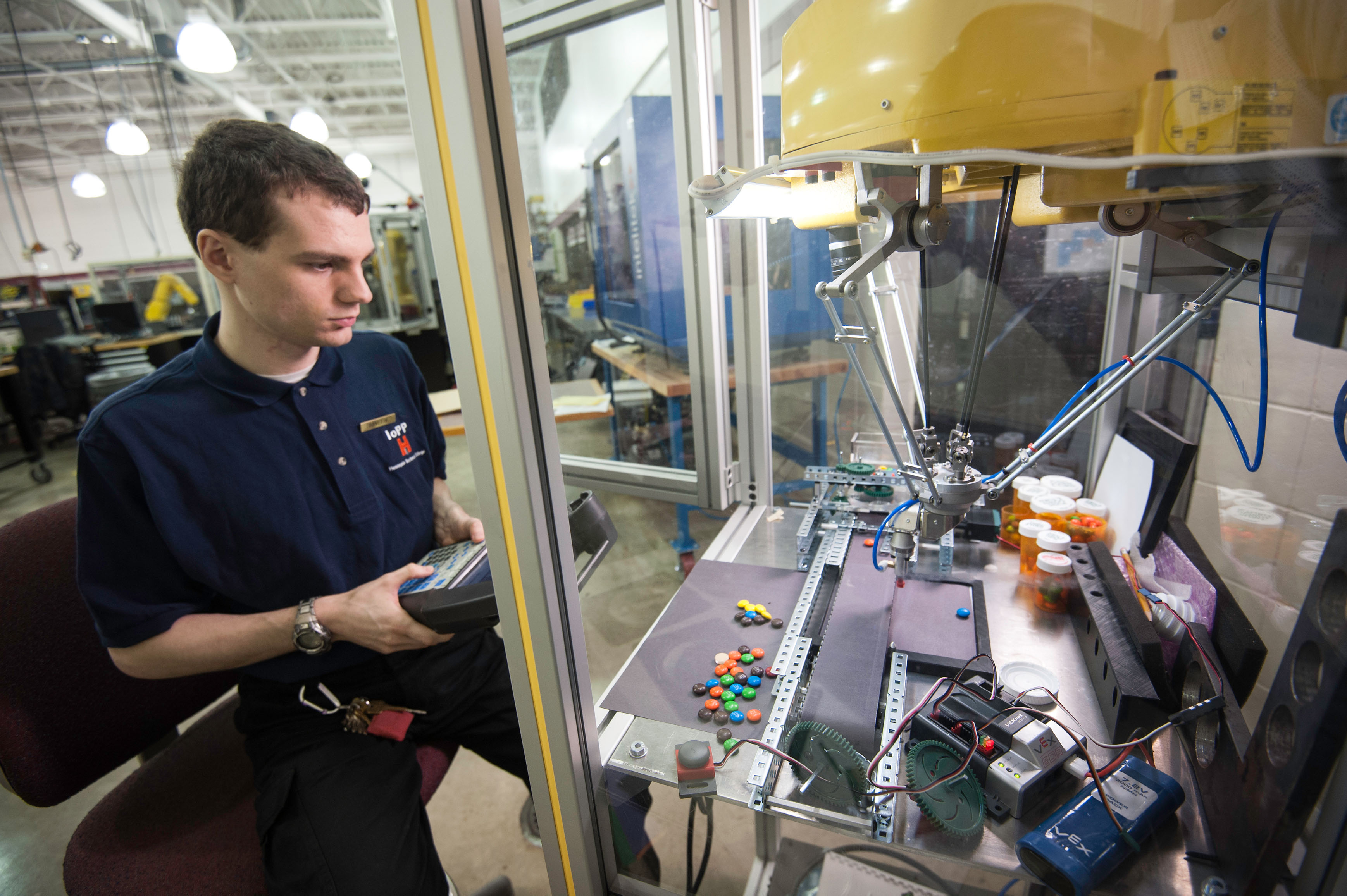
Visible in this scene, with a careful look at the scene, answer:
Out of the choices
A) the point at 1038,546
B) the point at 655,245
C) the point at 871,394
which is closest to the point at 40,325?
the point at 655,245

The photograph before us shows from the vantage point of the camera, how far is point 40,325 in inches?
221

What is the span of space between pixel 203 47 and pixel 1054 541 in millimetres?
4599

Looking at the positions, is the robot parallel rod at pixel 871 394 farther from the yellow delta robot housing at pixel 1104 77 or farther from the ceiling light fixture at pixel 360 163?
the ceiling light fixture at pixel 360 163

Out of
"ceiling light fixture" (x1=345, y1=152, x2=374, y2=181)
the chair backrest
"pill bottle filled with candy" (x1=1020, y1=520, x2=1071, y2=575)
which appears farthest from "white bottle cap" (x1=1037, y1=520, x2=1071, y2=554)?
"ceiling light fixture" (x1=345, y1=152, x2=374, y2=181)

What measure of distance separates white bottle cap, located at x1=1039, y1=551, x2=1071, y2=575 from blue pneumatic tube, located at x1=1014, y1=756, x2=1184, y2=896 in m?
0.34

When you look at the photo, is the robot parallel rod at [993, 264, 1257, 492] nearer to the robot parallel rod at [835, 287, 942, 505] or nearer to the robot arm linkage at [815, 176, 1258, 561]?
the robot arm linkage at [815, 176, 1258, 561]

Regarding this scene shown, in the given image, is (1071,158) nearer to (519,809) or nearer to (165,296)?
(519,809)

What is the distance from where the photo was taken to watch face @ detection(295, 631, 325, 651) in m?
0.93

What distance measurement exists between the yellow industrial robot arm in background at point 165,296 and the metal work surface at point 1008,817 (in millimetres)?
8920

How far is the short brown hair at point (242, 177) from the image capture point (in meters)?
0.89

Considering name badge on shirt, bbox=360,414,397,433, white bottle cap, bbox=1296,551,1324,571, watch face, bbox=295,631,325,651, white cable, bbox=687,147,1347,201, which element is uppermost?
white cable, bbox=687,147,1347,201

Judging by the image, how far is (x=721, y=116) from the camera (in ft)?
4.56

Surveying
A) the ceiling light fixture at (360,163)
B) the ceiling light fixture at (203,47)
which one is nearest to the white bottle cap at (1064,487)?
the ceiling light fixture at (203,47)

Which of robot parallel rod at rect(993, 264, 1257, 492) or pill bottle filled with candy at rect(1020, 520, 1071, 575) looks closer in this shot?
robot parallel rod at rect(993, 264, 1257, 492)
